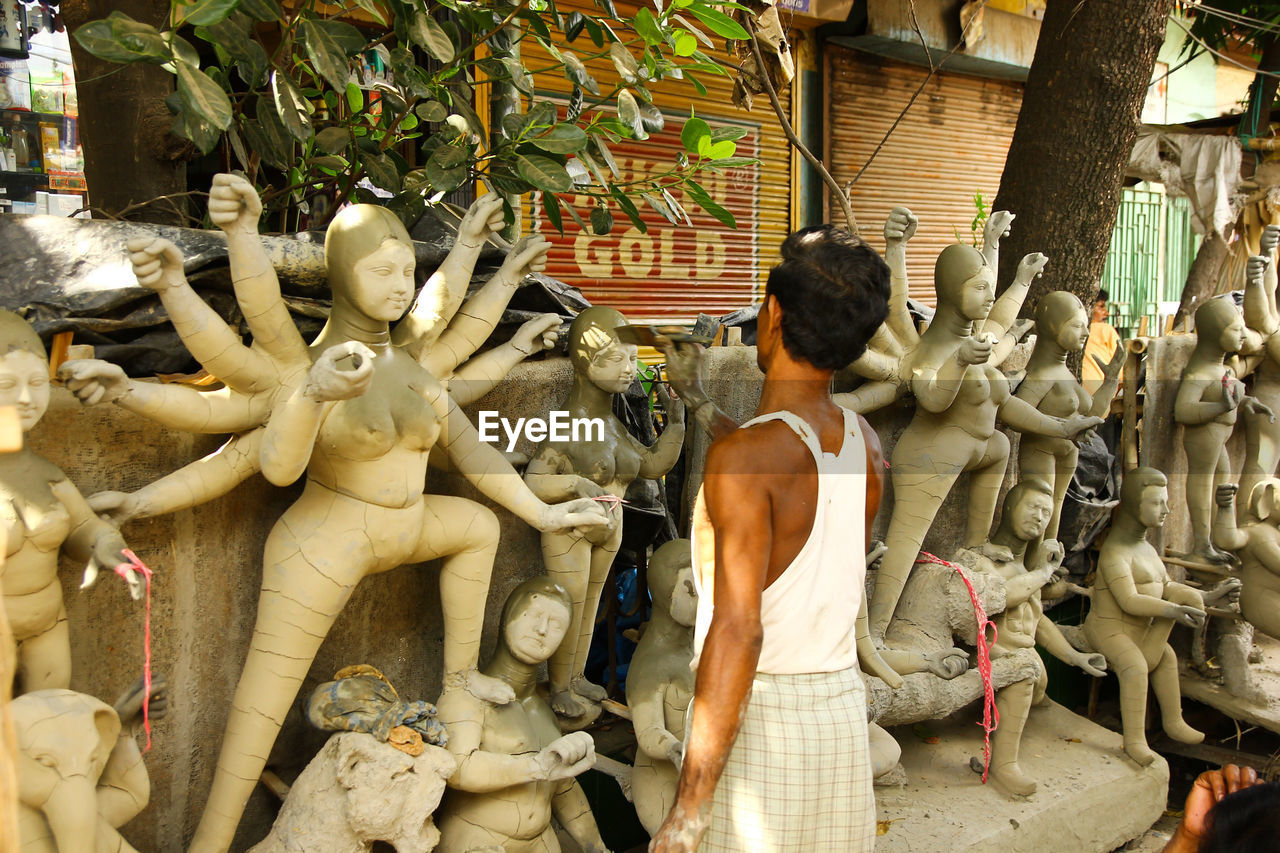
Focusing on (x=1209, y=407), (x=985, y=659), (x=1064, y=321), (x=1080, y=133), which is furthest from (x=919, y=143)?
(x=985, y=659)

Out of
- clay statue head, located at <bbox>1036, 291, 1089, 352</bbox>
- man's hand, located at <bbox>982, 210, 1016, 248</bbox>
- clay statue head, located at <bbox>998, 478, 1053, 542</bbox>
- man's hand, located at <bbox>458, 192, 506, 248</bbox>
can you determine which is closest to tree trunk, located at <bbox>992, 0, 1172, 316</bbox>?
clay statue head, located at <bbox>1036, 291, 1089, 352</bbox>

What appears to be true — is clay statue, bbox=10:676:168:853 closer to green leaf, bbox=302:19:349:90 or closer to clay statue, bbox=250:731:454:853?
clay statue, bbox=250:731:454:853

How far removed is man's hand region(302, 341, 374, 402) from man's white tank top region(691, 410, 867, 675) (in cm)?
80

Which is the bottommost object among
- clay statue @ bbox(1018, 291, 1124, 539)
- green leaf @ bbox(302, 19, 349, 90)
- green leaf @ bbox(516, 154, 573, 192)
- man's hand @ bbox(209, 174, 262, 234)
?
clay statue @ bbox(1018, 291, 1124, 539)

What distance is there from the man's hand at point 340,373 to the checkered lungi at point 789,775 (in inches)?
41.1

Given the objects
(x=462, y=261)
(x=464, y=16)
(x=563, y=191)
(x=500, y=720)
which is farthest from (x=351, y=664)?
(x=464, y=16)

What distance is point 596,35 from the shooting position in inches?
139

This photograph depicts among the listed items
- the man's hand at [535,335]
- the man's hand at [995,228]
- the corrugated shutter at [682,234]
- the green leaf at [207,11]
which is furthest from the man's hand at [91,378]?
the corrugated shutter at [682,234]

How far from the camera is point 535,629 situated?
9.97 ft

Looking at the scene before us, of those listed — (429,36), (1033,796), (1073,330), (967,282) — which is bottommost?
(1033,796)

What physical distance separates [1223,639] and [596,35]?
167 inches

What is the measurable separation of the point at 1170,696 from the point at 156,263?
4.58 meters

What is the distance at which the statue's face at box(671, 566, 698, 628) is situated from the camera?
10.5 ft

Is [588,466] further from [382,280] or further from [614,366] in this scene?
[382,280]
